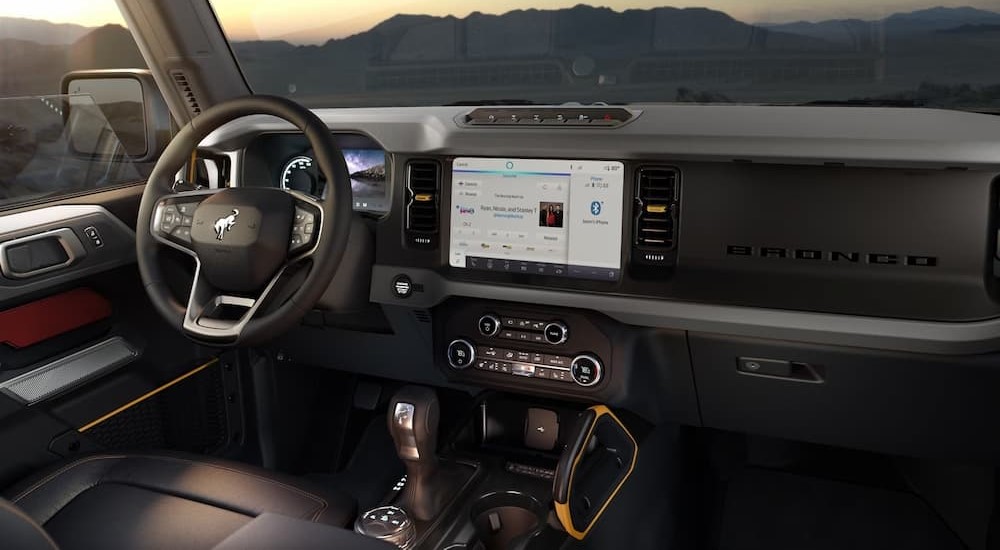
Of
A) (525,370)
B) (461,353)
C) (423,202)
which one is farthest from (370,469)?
(423,202)

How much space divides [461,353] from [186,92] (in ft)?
4.17

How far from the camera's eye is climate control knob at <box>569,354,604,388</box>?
2.04 meters

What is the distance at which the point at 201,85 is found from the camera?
2.59 meters

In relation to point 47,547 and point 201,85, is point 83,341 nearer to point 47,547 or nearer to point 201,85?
point 201,85

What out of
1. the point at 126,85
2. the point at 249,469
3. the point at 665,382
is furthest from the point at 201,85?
the point at 665,382

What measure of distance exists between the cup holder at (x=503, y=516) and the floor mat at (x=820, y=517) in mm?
736

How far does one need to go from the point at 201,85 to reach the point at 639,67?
55.1 inches

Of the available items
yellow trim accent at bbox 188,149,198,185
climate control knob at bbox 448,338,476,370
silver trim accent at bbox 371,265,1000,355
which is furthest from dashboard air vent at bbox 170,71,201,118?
climate control knob at bbox 448,338,476,370

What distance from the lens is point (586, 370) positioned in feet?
6.73

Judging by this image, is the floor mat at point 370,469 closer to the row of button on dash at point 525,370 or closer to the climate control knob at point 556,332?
the row of button on dash at point 525,370

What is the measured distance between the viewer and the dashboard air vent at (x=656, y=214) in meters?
1.85

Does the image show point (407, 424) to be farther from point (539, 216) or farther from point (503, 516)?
point (539, 216)

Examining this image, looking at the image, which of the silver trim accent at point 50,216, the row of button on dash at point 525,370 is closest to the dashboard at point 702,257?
the row of button on dash at point 525,370

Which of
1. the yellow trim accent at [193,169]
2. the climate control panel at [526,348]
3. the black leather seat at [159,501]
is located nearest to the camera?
the black leather seat at [159,501]
